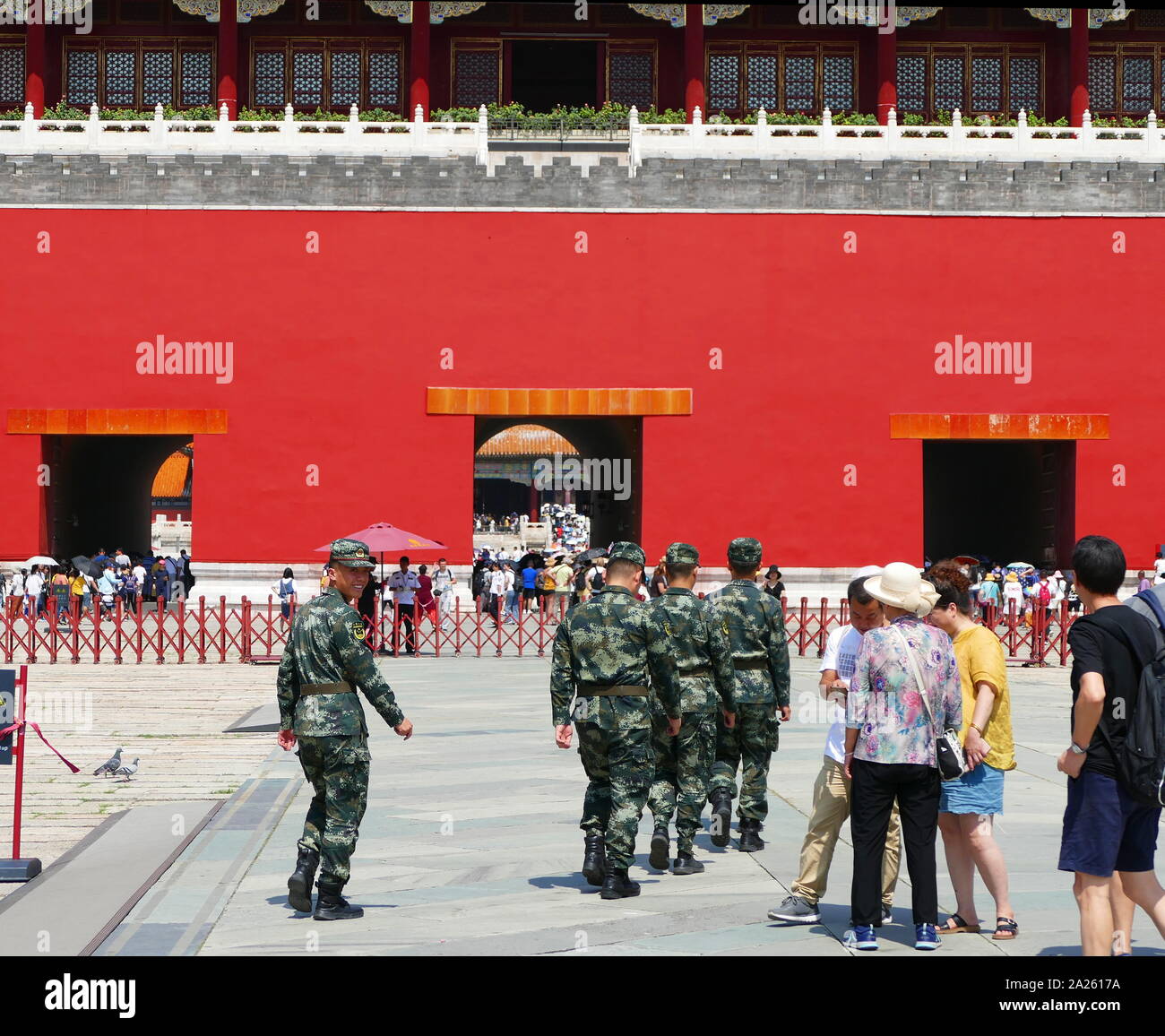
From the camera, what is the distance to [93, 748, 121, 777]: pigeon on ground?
9.46m

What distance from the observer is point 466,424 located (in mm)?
23516

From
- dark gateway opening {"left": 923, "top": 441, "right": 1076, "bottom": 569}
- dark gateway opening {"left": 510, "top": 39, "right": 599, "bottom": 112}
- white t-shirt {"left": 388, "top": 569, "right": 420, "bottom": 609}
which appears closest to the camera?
white t-shirt {"left": 388, "top": 569, "right": 420, "bottom": 609}

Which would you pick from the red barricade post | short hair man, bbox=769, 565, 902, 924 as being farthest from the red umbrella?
short hair man, bbox=769, 565, 902, 924

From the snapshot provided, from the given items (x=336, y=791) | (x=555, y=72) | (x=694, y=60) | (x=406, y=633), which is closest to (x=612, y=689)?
(x=336, y=791)

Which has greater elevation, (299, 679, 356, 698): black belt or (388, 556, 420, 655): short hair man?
(299, 679, 356, 698): black belt

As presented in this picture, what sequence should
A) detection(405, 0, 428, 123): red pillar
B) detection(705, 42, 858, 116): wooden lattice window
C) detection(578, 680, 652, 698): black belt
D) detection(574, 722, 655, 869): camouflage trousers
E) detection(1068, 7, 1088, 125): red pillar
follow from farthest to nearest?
1. detection(705, 42, 858, 116): wooden lattice window
2. detection(1068, 7, 1088, 125): red pillar
3. detection(405, 0, 428, 123): red pillar
4. detection(578, 680, 652, 698): black belt
5. detection(574, 722, 655, 869): camouflage trousers

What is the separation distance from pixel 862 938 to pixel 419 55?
23936 mm

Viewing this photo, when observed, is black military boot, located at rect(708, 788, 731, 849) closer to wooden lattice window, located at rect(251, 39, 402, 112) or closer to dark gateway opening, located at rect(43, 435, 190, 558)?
dark gateway opening, located at rect(43, 435, 190, 558)

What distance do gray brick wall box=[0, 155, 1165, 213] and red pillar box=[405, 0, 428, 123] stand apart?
3905 mm

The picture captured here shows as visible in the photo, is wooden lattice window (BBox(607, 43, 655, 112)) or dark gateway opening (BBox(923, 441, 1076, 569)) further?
wooden lattice window (BBox(607, 43, 655, 112))

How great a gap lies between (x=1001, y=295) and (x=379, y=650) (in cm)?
1118

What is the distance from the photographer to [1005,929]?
565cm
